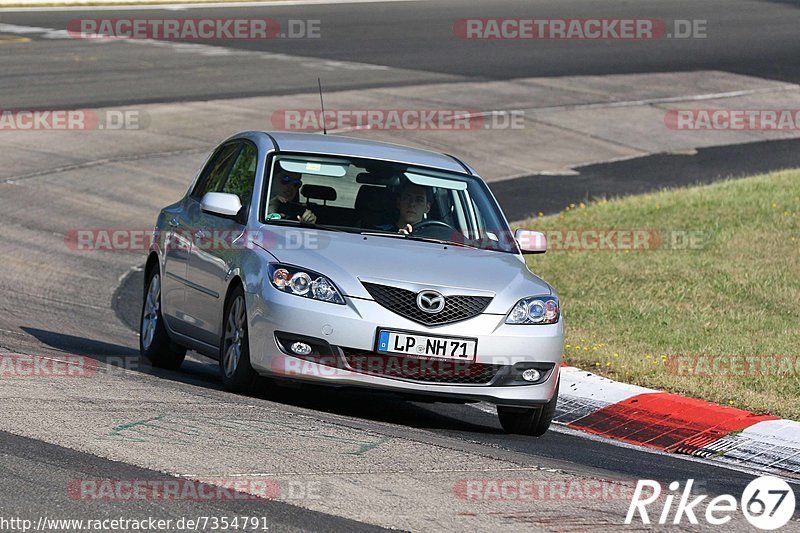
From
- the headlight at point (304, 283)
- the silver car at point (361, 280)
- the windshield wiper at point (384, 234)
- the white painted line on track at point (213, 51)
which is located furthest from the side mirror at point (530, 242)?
the white painted line on track at point (213, 51)

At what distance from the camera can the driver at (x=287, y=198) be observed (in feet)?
30.2

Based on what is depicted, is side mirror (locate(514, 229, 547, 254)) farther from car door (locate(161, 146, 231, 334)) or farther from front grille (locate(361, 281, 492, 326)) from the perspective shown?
car door (locate(161, 146, 231, 334))

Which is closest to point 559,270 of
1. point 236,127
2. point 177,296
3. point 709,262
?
point 709,262

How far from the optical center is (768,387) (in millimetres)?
10289

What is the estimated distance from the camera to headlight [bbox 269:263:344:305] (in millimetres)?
8242

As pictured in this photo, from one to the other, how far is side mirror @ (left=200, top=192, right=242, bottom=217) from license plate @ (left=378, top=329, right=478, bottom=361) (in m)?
1.45

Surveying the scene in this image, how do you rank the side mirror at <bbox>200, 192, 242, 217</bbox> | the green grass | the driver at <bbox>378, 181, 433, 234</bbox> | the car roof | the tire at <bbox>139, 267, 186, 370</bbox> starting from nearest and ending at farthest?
the side mirror at <bbox>200, 192, 242, 217</bbox>, the driver at <bbox>378, 181, 433, 234</bbox>, the car roof, the tire at <bbox>139, 267, 186, 370</bbox>, the green grass

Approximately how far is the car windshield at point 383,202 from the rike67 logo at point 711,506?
269 centimetres

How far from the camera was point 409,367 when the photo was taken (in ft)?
27.1

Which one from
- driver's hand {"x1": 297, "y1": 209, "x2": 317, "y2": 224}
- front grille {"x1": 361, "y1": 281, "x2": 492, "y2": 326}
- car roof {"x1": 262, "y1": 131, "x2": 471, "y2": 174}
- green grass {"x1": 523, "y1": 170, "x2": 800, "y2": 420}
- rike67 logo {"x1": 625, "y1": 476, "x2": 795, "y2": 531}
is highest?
car roof {"x1": 262, "y1": 131, "x2": 471, "y2": 174}

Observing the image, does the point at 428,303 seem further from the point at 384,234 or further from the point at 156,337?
the point at 156,337

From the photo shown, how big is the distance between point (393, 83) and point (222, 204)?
2005 centimetres

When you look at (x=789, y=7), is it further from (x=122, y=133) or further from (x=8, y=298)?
(x=8, y=298)

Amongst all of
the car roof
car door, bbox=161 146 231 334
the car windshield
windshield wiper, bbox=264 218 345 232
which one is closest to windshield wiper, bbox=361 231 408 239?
the car windshield
